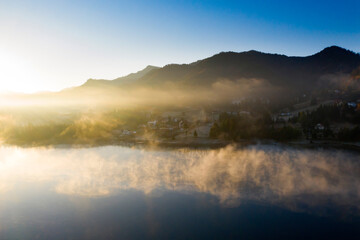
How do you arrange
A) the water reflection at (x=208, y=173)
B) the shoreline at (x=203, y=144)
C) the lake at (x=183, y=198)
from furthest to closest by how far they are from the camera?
the shoreline at (x=203, y=144)
the water reflection at (x=208, y=173)
the lake at (x=183, y=198)

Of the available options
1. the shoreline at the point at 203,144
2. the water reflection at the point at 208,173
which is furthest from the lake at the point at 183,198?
the shoreline at the point at 203,144

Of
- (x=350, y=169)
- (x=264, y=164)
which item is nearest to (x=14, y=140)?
(x=264, y=164)

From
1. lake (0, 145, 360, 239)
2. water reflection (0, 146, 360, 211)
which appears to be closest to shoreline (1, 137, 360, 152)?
water reflection (0, 146, 360, 211)

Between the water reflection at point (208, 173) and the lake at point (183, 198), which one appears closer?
the lake at point (183, 198)

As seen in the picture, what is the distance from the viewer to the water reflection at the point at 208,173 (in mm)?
42406

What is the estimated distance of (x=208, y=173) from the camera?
177 ft

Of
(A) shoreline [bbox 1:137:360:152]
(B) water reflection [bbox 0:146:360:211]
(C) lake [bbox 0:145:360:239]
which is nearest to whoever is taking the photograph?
(C) lake [bbox 0:145:360:239]

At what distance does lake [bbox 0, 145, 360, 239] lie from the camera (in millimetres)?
31234

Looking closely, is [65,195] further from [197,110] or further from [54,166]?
[197,110]

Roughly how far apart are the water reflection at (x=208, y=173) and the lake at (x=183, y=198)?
0.69ft

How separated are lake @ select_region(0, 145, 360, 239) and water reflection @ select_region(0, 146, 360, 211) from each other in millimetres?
209

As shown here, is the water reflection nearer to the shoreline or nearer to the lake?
the lake

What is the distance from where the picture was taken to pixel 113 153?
8056 cm

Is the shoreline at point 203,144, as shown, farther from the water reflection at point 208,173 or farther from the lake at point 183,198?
the lake at point 183,198
